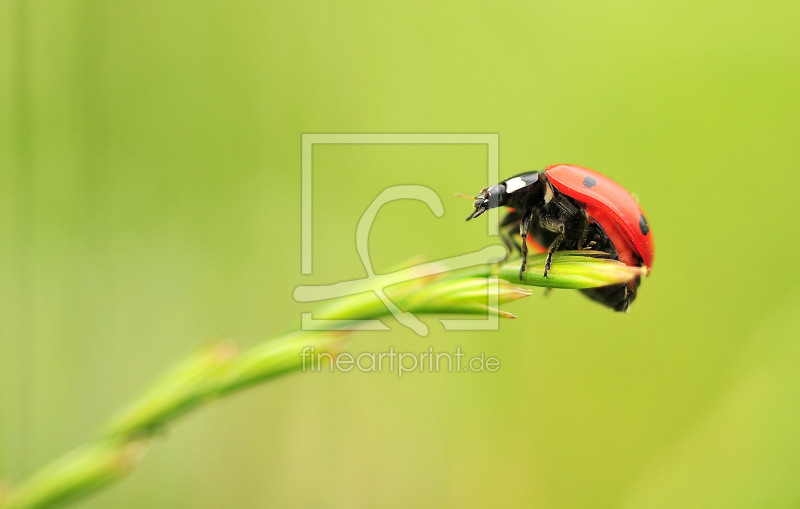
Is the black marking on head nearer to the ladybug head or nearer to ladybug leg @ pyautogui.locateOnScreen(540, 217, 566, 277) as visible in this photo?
ladybug leg @ pyautogui.locateOnScreen(540, 217, 566, 277)

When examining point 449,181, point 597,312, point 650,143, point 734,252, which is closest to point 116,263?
point 449,181

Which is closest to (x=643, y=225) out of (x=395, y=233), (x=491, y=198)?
(x=491, y=198)

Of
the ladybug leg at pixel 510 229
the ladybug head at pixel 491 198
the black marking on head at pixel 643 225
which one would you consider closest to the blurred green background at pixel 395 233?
the ladybug leg at pixel 510 229

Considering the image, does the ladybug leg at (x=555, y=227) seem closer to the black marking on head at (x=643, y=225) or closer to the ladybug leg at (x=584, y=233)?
the ladybug leg at (x=584, y=233)

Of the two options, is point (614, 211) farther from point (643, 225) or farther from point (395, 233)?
point (395, 233)

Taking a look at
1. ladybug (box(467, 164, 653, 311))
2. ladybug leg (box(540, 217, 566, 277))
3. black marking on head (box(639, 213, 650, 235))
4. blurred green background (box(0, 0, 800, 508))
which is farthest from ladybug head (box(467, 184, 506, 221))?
blurred green background (box(0, 0, 800, 508))

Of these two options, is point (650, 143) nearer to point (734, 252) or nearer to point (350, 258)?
point (734, 252)
